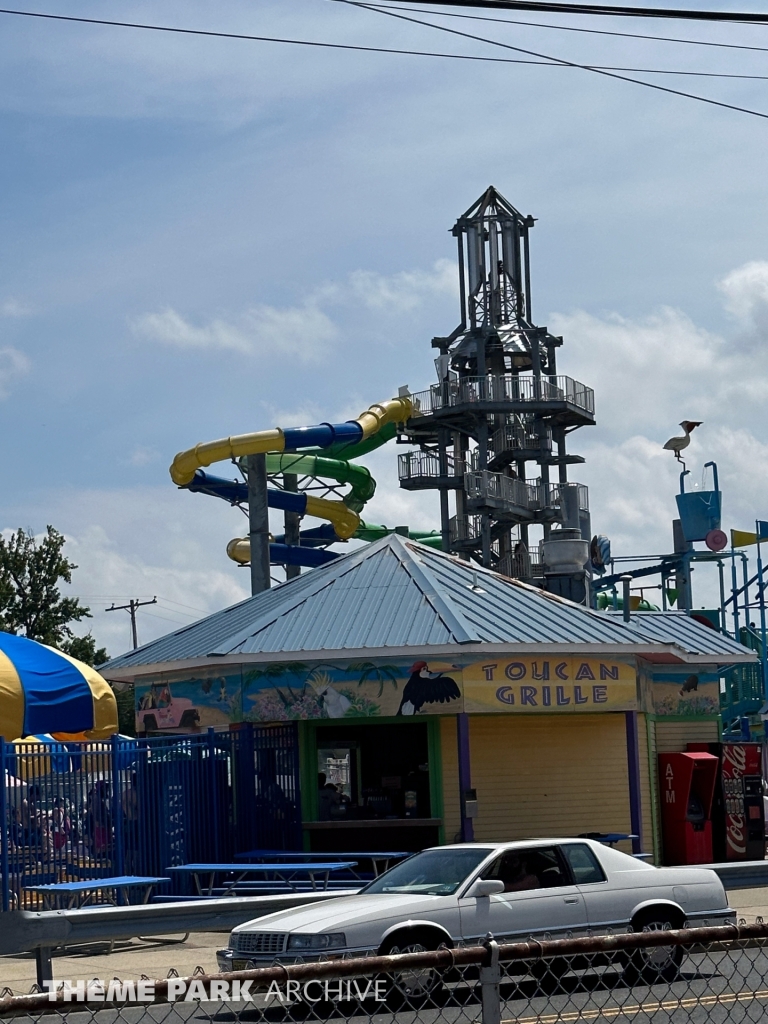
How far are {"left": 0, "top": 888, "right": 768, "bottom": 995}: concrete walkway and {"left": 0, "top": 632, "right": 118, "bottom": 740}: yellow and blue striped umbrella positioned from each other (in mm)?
3427

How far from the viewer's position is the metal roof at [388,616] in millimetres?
20188

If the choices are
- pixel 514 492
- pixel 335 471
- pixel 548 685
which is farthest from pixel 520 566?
pixel 548 685

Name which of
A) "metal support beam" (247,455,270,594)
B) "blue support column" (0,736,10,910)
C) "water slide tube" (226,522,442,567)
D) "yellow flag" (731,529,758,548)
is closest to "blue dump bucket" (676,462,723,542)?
"yellow flag" (731,529,758,548)

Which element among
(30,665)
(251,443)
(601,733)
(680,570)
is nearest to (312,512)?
(251,443)

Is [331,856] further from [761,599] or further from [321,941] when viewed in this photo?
[761,599]

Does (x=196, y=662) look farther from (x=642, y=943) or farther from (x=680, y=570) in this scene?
(x=680, y=570)

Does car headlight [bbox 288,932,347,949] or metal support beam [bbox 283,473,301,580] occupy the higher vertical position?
metal support beam [bbox 283,473,301,580]

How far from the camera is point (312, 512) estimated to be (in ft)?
136

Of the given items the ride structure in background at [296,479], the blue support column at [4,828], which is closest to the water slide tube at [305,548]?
the ride structure in background at [296,479]

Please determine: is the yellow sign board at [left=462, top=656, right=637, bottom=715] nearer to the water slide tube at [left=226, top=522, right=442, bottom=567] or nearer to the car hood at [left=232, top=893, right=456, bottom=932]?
the car hood at [left=232, top=893, right=456, bottom=932]

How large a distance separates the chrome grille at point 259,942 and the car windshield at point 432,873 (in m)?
1.20

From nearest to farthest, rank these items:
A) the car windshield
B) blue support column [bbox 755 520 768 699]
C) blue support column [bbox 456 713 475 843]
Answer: the car windshield, blue support column [bbox 456 713 475 843], blue support column [bbox 755 520 768 699]

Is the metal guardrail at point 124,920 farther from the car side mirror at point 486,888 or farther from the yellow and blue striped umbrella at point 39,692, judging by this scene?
the yellow and blue striped umbrella at point 39,692

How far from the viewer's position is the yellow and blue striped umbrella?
17938mm
